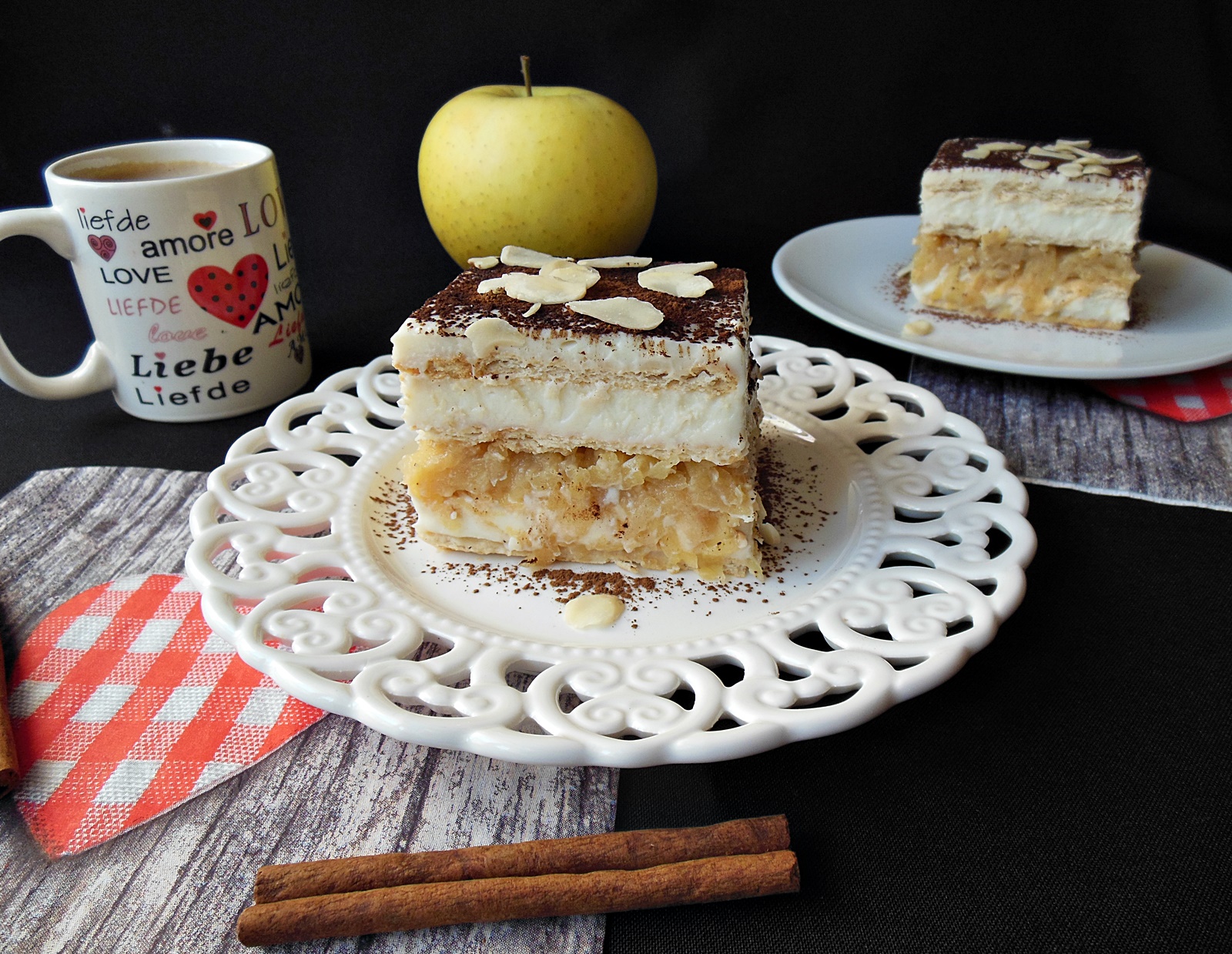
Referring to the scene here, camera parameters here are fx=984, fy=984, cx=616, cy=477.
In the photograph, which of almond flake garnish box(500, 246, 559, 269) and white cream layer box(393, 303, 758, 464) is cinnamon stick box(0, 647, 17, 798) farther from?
almond flake garnish box(500, 246, 559, 269)

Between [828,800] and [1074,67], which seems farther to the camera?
[1074,67]

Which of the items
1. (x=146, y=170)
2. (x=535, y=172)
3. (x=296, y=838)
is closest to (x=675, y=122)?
(x=535, y=172)

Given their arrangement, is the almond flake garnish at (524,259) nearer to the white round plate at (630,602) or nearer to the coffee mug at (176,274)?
the white round plate at (630,602)

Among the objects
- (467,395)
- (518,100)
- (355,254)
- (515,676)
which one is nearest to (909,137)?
(518,100)

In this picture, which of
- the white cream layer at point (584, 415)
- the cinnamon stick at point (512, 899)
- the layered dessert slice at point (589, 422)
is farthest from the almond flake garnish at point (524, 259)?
the cinnamon stick at point (512, 899)

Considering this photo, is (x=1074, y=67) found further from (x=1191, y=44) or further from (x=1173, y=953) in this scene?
(x=1173, y=953)
